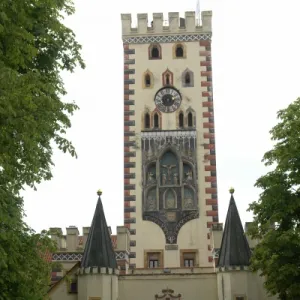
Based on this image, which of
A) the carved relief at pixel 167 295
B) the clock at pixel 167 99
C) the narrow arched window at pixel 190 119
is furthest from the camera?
the clock at pixel 167 99

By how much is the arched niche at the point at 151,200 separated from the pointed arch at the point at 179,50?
847 centimetres

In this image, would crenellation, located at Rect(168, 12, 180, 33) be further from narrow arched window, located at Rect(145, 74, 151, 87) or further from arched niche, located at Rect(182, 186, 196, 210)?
arched niche, located at Rect(182, 186, 196, 210)

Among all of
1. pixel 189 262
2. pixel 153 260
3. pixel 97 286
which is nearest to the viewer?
pixel 97 286

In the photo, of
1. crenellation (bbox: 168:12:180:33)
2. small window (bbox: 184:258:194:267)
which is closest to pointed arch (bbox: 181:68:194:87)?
crenellation (bbox: 168:12:180:33)

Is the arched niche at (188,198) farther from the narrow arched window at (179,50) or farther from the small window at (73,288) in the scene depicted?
the small window at (73,288)

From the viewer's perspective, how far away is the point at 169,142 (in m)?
39.3

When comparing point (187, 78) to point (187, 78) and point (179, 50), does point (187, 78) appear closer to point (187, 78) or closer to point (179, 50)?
point (187, 78)

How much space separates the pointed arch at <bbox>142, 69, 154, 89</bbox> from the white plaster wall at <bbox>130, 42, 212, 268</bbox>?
7.1 inches

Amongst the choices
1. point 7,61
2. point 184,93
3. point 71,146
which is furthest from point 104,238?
point 7,61

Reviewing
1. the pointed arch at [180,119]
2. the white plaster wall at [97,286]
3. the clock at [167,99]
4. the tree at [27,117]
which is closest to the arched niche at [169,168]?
the pointed arch at [180,119]

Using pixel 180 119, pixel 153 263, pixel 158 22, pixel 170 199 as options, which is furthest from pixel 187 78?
pixel 153 263

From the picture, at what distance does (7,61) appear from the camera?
15.7m

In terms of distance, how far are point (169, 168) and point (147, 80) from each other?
566 centimetres

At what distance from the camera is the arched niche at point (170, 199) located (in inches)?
1505
